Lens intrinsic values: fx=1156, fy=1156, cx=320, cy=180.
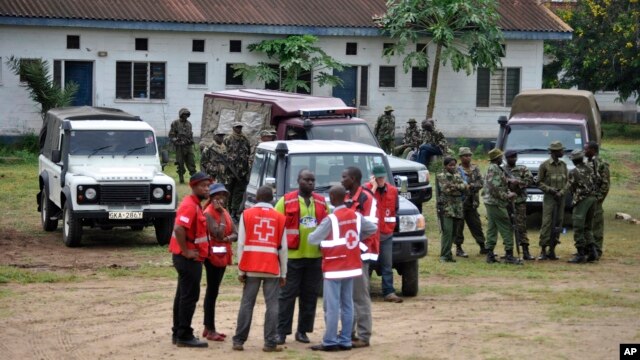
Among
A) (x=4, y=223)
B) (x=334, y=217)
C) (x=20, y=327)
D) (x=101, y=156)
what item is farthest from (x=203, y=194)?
(x=4, y=223)

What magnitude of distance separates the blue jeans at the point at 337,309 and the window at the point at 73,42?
76.3ft

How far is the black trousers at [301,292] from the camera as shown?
36.8ft

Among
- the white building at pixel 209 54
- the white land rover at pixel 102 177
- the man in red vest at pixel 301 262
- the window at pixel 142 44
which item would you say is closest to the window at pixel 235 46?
the white building at pixel 209 54

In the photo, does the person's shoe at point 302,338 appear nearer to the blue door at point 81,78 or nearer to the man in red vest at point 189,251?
the man in red vest at point 189,251

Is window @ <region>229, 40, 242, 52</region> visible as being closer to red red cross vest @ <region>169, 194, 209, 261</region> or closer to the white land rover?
the white land rover

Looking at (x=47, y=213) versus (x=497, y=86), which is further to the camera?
(x=497, y=86)

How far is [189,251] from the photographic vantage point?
10773 mm

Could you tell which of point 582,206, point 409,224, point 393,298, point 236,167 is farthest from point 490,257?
point 236,167

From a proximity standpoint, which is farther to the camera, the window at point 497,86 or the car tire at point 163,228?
the window at point 497,86

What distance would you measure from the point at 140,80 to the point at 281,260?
931 inches

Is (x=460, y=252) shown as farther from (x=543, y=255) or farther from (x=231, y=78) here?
(x=231, y=78)

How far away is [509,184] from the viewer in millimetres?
16766

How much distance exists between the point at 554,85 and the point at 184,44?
1835 cm

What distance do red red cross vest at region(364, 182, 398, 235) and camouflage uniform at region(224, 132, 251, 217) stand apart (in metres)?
7.00
